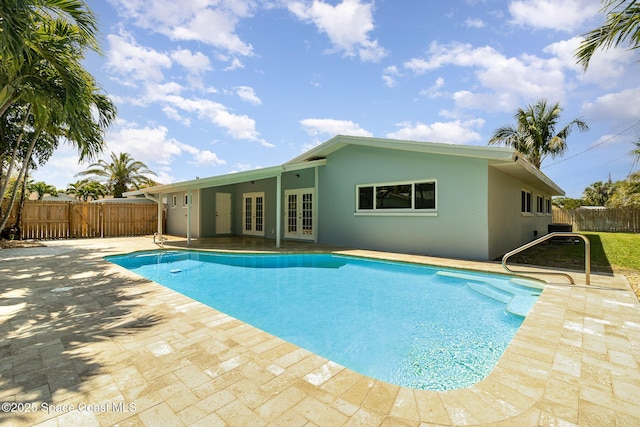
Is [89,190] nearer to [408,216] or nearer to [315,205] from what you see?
[315,205]

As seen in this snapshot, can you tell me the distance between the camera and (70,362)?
261cm

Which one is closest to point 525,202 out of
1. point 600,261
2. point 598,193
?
point 600,261

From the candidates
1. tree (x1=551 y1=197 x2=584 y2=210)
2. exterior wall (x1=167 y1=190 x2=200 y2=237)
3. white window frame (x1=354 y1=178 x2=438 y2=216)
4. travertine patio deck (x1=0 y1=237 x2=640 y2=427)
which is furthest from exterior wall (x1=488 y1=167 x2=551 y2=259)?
tree (x1=551 y1=197 x2=584 y2=210)

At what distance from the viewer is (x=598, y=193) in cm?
3878

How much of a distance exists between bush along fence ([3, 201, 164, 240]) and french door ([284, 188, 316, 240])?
988 cm

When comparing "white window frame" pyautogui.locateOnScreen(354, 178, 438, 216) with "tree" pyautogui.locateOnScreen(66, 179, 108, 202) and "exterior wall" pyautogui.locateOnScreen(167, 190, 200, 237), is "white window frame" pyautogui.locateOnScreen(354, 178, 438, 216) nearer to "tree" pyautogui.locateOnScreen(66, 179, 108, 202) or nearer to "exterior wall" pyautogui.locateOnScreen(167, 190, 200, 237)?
"exterior wall" pyautogui.locateOnScreen(167, 190, 200, 237)

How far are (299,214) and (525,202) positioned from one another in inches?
397

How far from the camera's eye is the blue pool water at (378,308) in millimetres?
3291

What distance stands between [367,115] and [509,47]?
5565 mm

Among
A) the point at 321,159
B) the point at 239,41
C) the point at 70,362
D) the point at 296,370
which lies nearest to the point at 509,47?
the point at 321,159

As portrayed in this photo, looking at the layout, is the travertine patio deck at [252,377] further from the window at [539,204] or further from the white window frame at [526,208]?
the window at [539,204]

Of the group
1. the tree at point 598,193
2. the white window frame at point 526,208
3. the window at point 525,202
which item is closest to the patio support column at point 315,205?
the white window frame at point 526,208

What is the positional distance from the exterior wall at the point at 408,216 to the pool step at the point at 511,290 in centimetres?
209

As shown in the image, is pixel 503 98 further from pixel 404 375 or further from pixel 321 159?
pixel 404 375
